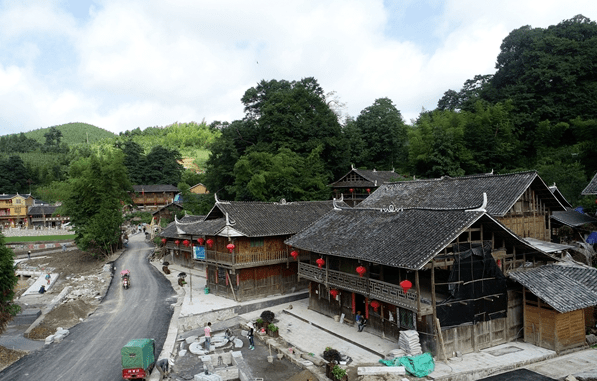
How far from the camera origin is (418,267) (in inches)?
547

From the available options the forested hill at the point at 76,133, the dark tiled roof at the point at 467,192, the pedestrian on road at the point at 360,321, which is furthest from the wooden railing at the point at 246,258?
the forested hill at the point at 76,133

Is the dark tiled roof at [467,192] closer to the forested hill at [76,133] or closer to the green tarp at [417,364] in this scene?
the green tarp at [417,364]

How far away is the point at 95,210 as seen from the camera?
4525 centimetres

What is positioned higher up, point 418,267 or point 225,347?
point 418,267

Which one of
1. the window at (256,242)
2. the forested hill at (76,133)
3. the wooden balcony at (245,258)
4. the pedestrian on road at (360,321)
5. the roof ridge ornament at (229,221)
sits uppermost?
the forested hill at (76,133)

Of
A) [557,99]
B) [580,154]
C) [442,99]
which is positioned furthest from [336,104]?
[580,154]

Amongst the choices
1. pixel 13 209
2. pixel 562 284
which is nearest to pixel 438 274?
pixel 562 284

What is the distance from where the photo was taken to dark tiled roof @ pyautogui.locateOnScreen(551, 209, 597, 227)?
24.1m

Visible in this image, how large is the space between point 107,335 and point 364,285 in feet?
49.3

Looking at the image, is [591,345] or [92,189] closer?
[591,345]

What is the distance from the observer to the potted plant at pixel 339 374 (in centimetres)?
1386

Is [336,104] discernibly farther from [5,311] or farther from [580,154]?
[5,311]

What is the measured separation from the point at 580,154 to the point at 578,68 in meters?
13.2

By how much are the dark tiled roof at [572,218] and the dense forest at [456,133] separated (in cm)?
251
